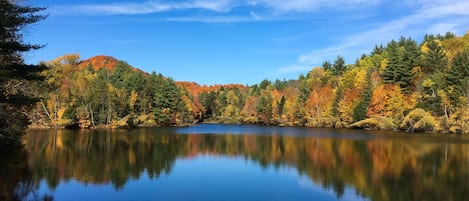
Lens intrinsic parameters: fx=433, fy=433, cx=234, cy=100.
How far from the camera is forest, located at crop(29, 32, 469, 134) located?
57406 millimetres

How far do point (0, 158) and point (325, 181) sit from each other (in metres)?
17.7

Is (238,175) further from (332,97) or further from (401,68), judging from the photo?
(332,97)

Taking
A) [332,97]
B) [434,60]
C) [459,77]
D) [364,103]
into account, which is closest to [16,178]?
[459,77]

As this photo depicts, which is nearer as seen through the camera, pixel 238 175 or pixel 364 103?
pixel 238 175

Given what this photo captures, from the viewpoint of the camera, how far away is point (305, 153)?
32.0 meters

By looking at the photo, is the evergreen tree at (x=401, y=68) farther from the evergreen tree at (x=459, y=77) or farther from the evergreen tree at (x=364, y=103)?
the evergreen tree at (x=459, y=77)

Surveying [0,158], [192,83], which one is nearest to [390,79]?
[0,158]

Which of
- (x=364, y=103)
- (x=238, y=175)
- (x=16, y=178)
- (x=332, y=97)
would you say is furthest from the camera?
(x=332, y=97)

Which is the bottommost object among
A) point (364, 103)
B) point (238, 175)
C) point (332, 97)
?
point (238, 175)

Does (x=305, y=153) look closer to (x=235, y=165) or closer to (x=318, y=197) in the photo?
(x=235, y=165)

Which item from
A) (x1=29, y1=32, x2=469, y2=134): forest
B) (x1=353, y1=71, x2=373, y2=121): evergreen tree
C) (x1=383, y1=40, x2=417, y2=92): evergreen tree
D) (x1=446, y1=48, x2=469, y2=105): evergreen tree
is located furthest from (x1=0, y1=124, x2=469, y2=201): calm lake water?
(x1=353, y1=71, x2=373, y2=121): evergreen tree

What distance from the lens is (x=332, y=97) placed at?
8719 centimetres

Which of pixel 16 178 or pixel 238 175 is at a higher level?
pixel 16 178

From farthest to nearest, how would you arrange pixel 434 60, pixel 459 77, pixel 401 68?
pixel 401 68, pixel 434 60, pixel 459 77
